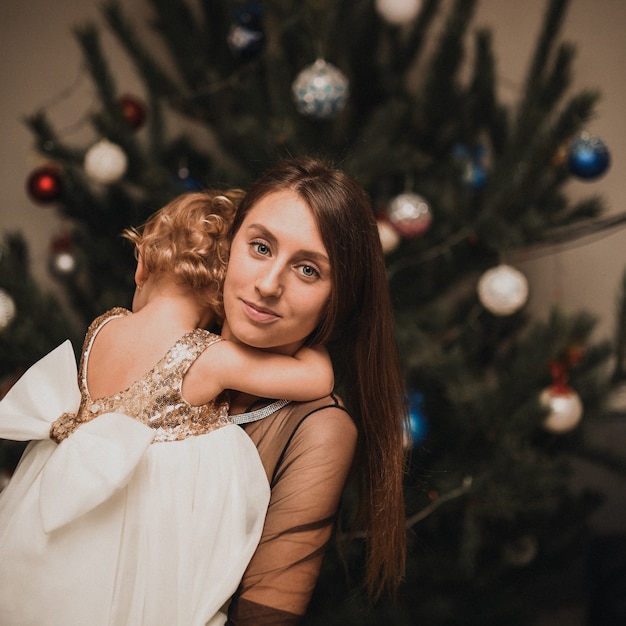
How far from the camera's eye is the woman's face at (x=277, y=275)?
37.1 inches

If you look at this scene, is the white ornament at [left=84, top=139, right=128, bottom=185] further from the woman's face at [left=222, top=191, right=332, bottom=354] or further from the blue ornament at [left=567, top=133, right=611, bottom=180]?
the blue ornament at [left=567, top=133, right=611, bottom=180]

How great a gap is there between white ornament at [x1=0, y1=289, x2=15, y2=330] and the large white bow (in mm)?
661

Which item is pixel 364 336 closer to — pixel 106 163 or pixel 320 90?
pixel 320 90

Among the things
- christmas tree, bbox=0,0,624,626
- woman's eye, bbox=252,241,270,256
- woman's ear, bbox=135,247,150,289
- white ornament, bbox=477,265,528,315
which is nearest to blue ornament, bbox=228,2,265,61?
christmas tree, bbox=0,0,624,626

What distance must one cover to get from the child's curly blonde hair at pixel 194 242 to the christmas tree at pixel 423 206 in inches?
23.2

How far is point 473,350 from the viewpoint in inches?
83.9

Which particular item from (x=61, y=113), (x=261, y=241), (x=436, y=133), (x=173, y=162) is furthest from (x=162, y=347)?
(x=61, y=113)

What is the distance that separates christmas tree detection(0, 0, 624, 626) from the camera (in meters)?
1.80

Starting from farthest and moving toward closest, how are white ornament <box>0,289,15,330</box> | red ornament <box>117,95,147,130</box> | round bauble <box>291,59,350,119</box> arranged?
red ornament <box>117,95,147,130</box>
round bauble <box>291,59,350,119</box>
white ornament <box>0,289,15,330</box>

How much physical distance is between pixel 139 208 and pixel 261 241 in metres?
1.13

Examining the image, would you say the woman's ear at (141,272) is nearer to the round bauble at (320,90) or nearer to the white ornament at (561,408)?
the round bauble at (320,90)

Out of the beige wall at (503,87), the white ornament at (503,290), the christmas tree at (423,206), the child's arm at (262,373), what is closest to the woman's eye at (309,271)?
the child's arm at (262,373)

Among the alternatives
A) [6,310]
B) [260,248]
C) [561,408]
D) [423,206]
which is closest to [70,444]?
[260,248]

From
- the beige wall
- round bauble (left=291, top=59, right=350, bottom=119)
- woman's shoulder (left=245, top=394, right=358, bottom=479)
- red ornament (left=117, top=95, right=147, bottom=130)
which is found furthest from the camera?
the beige wall
